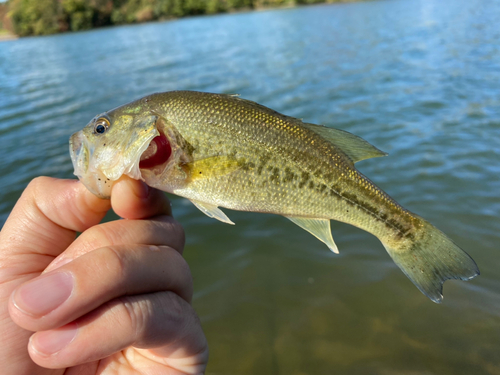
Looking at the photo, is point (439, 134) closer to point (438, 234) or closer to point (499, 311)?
point (499, 311)

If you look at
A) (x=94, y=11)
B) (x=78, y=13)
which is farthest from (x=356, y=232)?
(x=94, y=11)

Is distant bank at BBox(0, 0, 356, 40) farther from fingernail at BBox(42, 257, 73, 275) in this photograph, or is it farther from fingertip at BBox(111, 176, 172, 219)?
fingernail at BBox(42, 257, 73, 275)

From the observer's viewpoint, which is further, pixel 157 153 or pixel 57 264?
pixel 157 153

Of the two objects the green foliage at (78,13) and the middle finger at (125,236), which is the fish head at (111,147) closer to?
the middle finger at (125,236)

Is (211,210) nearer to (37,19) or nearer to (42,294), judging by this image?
(42,294)

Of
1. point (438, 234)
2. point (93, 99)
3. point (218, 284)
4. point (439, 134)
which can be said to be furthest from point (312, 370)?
point (93, 99)

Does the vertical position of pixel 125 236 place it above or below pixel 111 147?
below
